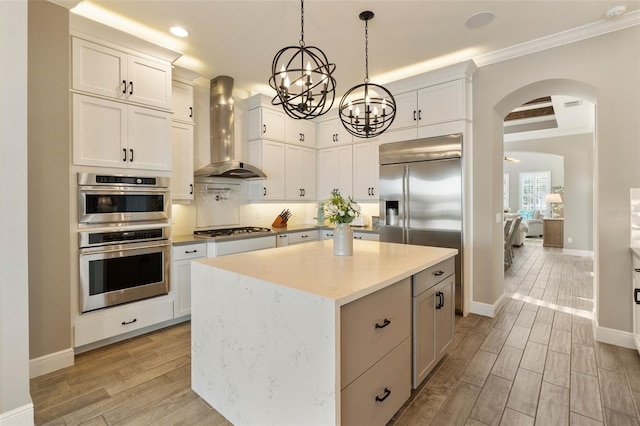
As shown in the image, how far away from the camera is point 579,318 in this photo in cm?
346

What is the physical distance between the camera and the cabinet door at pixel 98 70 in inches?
104

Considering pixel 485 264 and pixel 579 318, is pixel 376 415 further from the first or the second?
pixel 579 318

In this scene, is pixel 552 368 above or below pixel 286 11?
below

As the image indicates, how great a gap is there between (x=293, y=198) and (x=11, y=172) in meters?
3.45

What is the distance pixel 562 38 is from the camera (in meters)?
3.07

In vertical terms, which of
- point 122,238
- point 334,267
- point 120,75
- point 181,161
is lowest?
point 334,267

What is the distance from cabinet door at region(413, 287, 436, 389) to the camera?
6.59 feet

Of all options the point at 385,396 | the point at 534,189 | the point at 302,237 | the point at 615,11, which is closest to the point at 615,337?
the point at 385,396

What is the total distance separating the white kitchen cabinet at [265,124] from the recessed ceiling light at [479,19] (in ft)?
8.98

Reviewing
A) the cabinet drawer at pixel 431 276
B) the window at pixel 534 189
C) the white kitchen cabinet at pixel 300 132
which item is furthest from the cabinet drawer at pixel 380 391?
the window at pixel 534 189

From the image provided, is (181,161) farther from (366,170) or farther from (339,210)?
(366,170)

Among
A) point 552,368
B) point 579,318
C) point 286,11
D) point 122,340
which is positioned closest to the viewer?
point 552,368

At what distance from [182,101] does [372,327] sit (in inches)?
133

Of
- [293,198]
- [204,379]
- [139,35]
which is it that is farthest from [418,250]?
[139,35]
